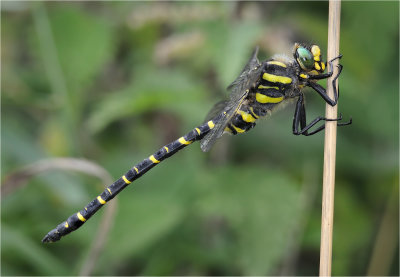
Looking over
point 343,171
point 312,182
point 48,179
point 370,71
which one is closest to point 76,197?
point 48,179

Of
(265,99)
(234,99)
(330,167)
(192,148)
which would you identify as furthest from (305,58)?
(192,148)

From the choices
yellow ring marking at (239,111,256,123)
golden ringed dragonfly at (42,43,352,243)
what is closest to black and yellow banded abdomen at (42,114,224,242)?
golden ringed dragonfly at (42,43,352,243)

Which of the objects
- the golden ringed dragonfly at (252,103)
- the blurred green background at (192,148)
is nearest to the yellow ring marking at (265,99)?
the golden ringed dragonfly at (252,103)

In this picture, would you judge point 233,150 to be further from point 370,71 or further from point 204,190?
point 370,71

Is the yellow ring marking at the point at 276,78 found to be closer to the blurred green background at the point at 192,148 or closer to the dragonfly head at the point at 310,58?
the dragonfly head at the point at 310,58

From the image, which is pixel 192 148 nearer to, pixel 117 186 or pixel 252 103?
pixel 252 103

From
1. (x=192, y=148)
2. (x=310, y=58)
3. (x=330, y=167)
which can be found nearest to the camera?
(x=330, y=167)

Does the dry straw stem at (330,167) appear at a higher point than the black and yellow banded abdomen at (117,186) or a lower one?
lower

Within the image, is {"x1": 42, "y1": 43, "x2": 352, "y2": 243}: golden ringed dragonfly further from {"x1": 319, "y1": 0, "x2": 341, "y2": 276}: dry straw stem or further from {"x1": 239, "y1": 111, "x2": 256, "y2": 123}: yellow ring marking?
{"x1": 319, "y1": 0, "x2": 341, "y2": 276}: dry straw stem
